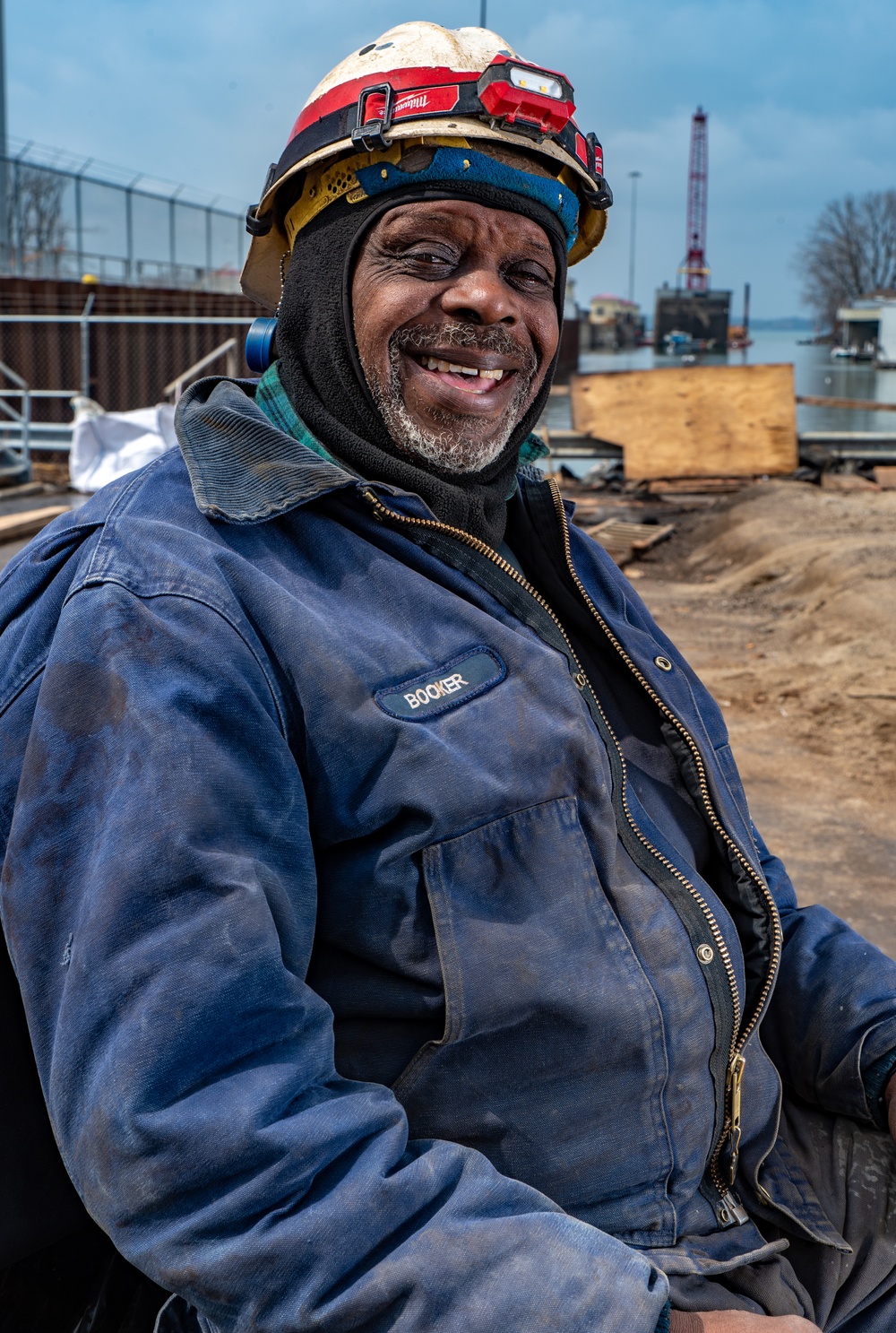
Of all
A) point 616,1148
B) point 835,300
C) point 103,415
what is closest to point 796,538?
point 103,415

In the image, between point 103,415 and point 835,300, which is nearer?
point 103,415

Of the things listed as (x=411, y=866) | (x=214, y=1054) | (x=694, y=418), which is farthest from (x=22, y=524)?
(x=214, y=1054)

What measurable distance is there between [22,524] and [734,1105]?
34.7 feet

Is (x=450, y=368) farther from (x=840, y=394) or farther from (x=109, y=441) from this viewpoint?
(x=840, y=394)

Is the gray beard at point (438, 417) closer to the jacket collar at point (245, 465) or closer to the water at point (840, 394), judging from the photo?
the jacket collar at point (245, 465)

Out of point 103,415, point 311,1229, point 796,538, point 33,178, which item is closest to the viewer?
point 311,1229

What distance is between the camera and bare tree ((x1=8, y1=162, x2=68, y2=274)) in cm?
2350

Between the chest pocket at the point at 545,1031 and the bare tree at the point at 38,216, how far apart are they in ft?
79.0

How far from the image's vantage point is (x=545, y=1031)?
150cm

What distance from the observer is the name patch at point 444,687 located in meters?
1.51

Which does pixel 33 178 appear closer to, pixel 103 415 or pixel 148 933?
pixel 103 415

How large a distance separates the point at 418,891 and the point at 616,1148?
0.47 metres

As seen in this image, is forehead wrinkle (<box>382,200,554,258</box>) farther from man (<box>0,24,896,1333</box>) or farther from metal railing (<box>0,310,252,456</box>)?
metal railing (<box>0,310,252,456</box>)

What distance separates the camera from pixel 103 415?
13734mm
